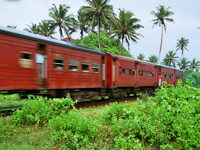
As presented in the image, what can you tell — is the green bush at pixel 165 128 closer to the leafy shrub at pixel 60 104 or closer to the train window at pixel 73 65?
the leafy shrub at pixel 60 104

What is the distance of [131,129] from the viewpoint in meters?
4.52

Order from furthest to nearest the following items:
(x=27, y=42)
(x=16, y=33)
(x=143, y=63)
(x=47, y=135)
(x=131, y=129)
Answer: (x=143, y=63) → (x=27, y=42) → (x=16, y=33) → (x=47, y=135) → (x=131, y=129)

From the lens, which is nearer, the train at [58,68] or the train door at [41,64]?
the train at [58,68]

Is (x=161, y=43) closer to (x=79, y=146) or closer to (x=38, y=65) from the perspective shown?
(x=38, y=65)

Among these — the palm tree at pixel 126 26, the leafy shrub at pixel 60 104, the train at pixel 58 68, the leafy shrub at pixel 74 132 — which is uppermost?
the palm tree at pixel 126 26

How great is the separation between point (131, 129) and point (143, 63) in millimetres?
15098

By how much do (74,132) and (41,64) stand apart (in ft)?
16.9

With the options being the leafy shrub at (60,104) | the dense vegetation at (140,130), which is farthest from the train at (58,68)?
the dense vegetation at (140,130)

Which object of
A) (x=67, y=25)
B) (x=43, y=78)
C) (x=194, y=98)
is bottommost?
(x=194, y=98)

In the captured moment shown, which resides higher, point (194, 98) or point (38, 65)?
point (38, 65)

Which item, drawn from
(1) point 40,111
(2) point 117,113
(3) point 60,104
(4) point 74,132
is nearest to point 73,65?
(3) point 60,104

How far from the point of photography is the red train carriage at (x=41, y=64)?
733cm

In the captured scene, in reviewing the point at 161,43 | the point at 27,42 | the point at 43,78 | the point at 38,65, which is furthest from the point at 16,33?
the point at 161,43

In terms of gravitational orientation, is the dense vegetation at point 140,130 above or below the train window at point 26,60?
below
